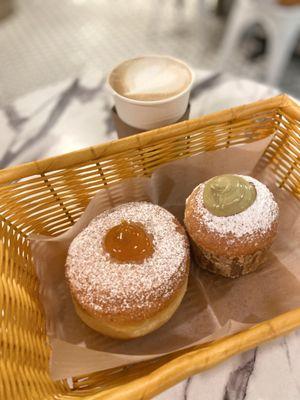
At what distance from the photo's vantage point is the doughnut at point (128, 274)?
0.68m

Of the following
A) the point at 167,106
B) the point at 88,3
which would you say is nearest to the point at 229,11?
the point at 88,3

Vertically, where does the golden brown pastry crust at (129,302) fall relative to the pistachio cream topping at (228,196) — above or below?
below

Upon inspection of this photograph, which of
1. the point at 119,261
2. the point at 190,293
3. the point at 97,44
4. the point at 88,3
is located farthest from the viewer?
the point at 88,3

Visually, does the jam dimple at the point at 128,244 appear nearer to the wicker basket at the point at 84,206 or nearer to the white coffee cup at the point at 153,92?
the wicker basket at the point at 84,206

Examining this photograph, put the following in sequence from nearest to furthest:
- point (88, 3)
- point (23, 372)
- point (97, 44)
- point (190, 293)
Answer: point (23, 372) → point (190, 293) → point (97, 44) → point (88, 3)

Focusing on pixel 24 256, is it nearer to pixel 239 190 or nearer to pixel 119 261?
pixel 119 261

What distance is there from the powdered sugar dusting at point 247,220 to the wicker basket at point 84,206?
136 mm

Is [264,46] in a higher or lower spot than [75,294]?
lower

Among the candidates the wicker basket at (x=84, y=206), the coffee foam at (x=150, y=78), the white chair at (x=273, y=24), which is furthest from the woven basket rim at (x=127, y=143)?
the white chair at (x=273, y=24)

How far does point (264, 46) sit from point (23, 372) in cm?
241

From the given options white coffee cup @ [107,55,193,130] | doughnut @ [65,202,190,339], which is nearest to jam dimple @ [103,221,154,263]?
doughnut @ [65,202,190,339]

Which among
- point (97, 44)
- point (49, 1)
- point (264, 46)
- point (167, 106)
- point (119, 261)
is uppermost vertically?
point (167, 106)

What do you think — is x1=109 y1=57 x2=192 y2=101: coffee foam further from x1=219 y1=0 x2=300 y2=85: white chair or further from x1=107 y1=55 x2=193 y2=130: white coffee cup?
x1=219 y1=0 x2=300 y2=85: white chair

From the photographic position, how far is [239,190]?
28.9 inches
